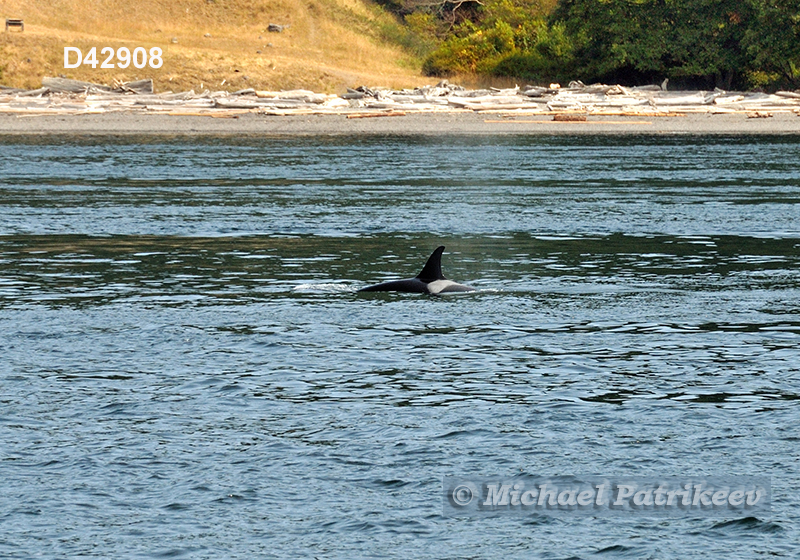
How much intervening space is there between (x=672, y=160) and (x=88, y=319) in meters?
33.5

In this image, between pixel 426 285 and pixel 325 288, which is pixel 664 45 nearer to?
pixel 325 288

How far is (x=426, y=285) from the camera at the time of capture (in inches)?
746

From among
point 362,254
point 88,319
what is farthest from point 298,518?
point 362,254

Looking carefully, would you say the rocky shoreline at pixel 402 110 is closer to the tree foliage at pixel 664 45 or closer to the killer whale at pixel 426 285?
the tree foliage at pixel 664 45

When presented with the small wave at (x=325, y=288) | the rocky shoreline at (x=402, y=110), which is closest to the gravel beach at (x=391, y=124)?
the rocky shoreline at (x=402, y=110)

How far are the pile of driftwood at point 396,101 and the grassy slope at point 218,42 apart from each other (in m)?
6.61

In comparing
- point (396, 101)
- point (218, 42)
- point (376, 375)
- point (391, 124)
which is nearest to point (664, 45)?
point (396, 101)

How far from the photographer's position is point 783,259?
2286 centimetres

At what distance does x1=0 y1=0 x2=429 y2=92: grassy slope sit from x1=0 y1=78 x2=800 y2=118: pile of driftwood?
6.61 m

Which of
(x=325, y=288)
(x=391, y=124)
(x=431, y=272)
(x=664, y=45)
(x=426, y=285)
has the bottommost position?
(x=325, y=288)

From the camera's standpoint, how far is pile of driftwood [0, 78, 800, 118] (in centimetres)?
7219

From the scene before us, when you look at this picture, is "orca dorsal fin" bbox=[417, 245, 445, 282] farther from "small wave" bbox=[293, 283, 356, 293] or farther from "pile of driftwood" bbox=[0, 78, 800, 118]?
"pile of driftwood" bbox=[0, 78, 800, 118]

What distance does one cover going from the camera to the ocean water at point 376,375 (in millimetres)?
9367

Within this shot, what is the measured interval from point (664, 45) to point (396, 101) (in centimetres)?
1918
